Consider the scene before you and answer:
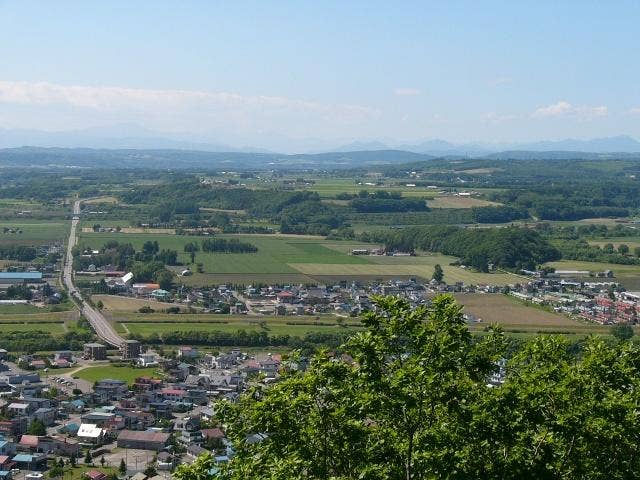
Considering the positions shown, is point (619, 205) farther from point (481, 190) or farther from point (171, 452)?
point (171, 452)

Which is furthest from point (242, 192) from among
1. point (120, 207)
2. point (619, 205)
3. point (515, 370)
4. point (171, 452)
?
point (515, 370)

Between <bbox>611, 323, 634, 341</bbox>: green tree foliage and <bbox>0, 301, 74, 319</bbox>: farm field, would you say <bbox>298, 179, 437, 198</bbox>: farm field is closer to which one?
<bbox>0, 301, 74, 319</bbox>: farm field

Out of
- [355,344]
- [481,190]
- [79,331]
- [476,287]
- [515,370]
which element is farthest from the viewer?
[481,190]

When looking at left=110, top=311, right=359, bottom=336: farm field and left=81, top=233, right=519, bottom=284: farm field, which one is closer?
left=110, top=311, right=359, bottom=336: farm field

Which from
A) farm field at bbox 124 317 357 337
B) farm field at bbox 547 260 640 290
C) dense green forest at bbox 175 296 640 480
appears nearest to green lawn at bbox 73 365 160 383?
farm field at bbox 124 317 357 337

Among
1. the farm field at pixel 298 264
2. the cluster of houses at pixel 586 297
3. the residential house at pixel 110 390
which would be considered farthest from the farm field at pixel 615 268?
→ the residential house at pixel 110 390

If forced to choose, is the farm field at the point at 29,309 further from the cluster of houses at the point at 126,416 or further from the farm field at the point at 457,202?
the farm field at the point at 457,202
